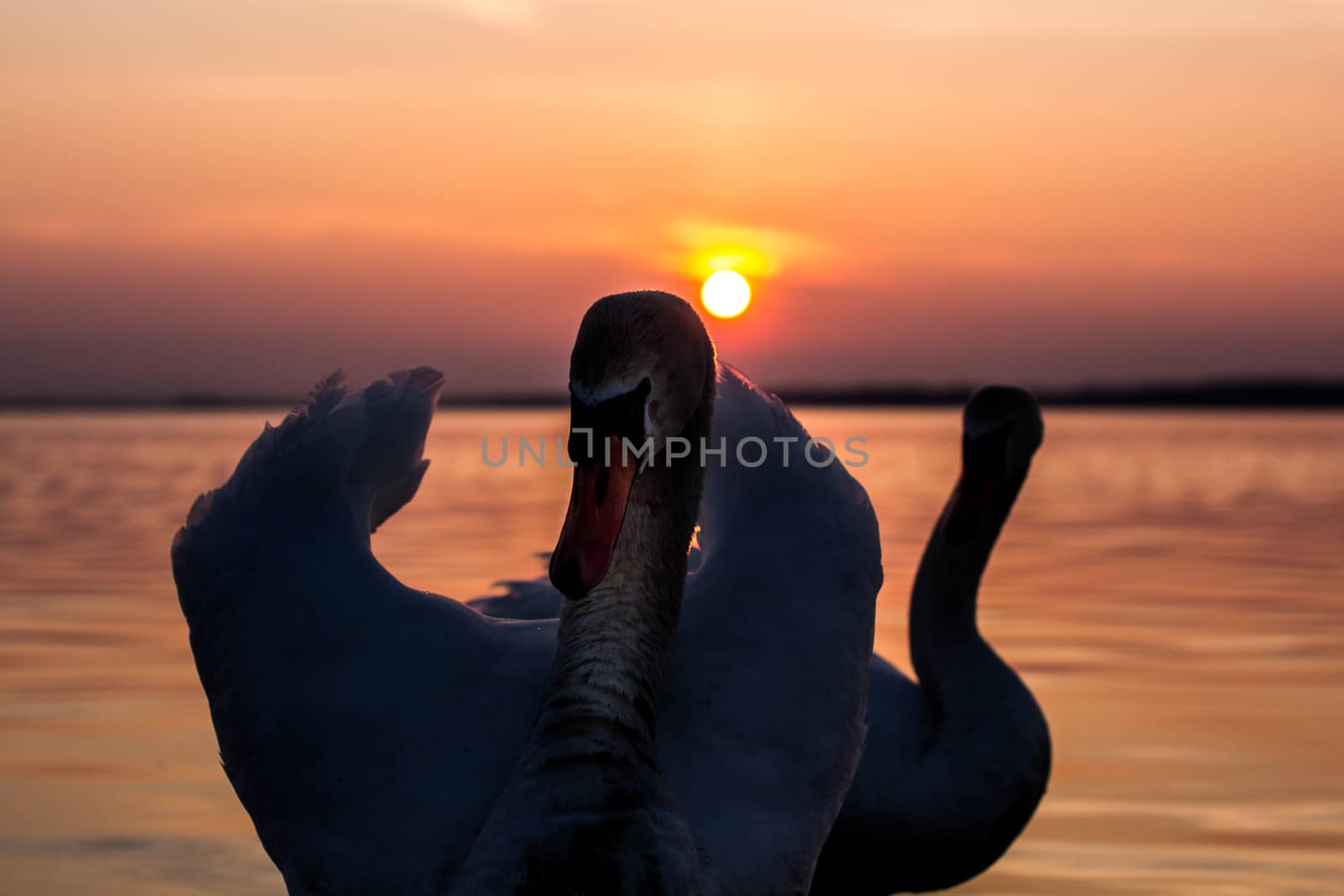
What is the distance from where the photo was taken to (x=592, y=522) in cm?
371

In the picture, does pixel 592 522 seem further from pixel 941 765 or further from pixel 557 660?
pixel 941 765

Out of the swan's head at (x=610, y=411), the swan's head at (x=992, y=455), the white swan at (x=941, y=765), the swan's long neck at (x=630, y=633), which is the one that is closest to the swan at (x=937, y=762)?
the white swan at (x=941, y=765)

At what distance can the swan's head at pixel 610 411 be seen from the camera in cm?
367

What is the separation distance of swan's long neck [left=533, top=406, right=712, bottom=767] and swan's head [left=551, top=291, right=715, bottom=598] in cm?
27

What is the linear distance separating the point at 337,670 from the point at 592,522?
3.50 ft

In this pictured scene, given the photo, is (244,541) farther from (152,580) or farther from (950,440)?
(950,440)

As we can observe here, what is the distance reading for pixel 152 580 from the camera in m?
14.1

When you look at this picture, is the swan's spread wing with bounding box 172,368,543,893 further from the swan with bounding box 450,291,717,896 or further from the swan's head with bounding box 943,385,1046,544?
the swan's head with bounding box 943,385,1046,544

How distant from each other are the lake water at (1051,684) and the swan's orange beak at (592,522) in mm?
2623

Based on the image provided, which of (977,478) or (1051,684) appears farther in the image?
(1051,684)

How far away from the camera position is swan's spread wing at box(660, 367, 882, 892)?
13.7ft

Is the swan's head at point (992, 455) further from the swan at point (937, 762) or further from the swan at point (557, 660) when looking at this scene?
the swan at point (557, 660)

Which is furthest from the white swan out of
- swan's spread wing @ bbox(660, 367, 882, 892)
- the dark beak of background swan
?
swan's spread wing @ bbox(660, 367, 882, 892)

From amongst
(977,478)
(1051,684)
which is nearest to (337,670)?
(977,478)
